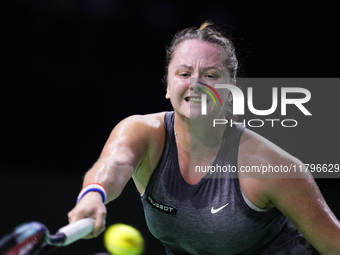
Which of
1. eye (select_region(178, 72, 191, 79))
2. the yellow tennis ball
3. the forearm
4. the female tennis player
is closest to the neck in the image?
the female tennis player

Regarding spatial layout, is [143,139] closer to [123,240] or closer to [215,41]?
[215,41]

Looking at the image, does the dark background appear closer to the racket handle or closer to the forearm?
the forearm

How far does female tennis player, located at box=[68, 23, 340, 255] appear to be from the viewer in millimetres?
1256

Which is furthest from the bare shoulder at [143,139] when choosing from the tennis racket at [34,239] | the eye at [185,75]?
the tennis racket at [34,239]

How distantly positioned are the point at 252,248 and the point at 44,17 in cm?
317

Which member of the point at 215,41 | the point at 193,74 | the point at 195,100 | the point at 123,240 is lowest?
the point at 123,240

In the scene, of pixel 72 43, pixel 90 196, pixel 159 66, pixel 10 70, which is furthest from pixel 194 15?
pixel 90 196

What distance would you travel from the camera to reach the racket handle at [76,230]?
2.75 ft

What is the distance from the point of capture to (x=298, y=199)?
4.07 ft

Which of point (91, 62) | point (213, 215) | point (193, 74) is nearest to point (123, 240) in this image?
point (213, 215)

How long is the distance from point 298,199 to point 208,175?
0.32m

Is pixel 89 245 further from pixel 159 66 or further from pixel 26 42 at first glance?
pixel 26 42

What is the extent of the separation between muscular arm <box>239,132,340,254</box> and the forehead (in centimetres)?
41

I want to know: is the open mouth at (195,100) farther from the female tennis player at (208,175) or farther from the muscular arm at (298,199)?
the muscular arm at (298,199)
